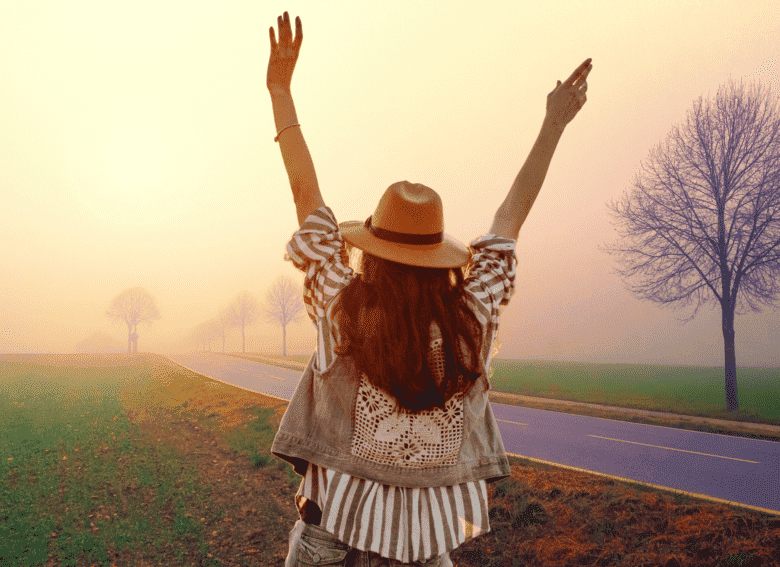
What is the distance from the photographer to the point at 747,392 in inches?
780

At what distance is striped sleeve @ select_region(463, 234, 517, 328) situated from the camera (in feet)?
5.39

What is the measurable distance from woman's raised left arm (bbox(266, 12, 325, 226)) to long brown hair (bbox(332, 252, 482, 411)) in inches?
13.6

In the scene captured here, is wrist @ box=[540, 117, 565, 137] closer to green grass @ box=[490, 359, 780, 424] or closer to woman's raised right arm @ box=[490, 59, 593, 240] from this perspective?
woman's raised right arm @ box=[490, 59, 593, 240]

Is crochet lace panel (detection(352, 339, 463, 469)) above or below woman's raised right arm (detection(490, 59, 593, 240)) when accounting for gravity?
below

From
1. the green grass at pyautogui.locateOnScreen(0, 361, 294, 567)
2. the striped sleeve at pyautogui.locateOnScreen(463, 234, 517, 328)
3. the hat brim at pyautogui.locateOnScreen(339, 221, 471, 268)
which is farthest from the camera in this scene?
the green grass at pyautogui.locateOnScreen(0, 361, 294, 567)

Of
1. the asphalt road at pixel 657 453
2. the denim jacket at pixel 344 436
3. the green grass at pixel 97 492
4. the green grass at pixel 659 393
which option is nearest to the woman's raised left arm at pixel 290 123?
the denim jacket at pixel 344 436

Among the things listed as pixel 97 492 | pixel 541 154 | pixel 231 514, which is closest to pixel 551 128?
pixel 541 154

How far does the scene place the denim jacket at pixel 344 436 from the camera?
1502mm

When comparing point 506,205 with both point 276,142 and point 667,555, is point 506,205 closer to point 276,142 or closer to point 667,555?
point 276,142

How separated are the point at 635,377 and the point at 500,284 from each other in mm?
28593

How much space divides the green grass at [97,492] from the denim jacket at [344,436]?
173 inches

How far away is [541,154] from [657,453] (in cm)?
1003

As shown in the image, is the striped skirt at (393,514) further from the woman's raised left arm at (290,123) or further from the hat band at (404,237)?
the woman's raised left arm at (290,123)

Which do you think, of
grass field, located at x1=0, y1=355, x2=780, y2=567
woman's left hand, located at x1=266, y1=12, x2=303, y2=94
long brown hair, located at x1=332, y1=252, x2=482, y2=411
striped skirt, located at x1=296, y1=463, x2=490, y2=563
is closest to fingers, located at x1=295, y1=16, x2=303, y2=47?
woman's left hand, located at x1=266, y1=12, x2=303, y2=94
